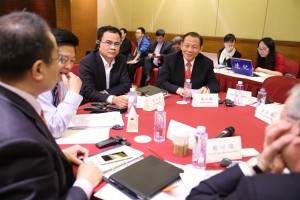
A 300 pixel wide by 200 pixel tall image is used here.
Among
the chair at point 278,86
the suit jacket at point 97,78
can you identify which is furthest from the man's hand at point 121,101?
the chair at point 278,86

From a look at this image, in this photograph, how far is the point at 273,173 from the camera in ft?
2.54

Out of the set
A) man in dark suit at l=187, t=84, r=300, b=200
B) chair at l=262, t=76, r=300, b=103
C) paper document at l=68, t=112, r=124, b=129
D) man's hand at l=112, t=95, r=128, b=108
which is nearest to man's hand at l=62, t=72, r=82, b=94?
paper document at l=68, t=112, r=124, b=129

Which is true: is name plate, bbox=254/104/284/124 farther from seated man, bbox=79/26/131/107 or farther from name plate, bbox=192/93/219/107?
seated man, bbox=79/26/131/107

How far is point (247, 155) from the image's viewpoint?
4.66 feet

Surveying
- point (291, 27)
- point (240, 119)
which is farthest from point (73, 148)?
point (291, 27)

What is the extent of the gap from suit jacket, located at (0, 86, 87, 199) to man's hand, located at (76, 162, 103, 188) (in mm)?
237

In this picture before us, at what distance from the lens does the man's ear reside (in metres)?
0.87

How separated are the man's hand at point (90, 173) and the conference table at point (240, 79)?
297 cm

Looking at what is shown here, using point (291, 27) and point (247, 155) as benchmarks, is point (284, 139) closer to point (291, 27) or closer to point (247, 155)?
point (247, 155)

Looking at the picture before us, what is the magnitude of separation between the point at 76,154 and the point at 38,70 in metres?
0.59

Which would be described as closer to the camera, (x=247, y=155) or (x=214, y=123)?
(x=247, y=155)

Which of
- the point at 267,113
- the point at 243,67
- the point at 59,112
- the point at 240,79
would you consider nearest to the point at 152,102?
the point at 59,112

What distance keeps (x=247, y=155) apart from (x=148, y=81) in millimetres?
4777

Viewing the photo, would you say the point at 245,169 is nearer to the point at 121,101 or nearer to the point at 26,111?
the point at 26,111
